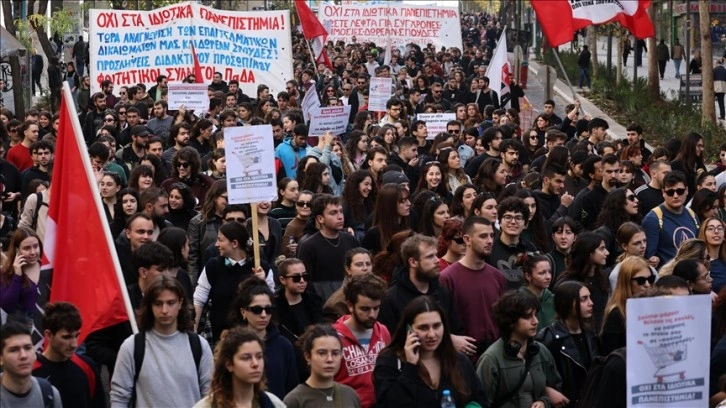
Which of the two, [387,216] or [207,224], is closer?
[387,216]

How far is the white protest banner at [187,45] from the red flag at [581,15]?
7.92 metres

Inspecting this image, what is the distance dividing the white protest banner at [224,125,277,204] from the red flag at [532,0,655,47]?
408 inches

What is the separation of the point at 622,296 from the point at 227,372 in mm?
2817

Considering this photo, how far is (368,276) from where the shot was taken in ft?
28.0

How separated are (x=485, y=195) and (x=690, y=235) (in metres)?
1.69

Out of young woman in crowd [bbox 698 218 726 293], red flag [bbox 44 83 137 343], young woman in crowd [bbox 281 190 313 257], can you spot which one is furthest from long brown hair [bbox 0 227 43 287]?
young woman in crowd [bbox 698 218 726 293]

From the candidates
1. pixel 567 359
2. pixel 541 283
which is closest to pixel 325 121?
pixel 541 283

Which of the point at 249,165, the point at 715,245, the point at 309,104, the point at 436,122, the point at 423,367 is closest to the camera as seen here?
the point at 423,367

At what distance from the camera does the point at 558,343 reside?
8562 mm

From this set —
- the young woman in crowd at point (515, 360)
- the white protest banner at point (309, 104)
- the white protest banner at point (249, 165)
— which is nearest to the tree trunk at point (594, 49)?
the white protest banner at point (309, 104)

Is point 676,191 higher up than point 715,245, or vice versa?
point 676,191

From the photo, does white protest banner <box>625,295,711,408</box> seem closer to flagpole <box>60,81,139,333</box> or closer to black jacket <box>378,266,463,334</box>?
black jacket <box>378,266,463,334</box>

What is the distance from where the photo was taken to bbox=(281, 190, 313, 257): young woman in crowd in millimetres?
11654

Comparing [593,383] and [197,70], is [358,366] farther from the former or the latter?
[197,70]
